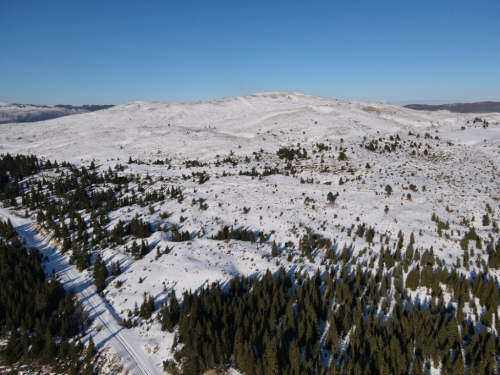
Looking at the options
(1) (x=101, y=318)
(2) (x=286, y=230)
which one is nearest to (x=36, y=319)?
(1) (x=101, y=318)

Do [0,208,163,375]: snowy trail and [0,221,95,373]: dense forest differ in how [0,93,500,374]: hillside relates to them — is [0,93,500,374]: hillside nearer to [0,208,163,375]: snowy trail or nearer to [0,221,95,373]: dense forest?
[0,208,163,375]: snowy trail

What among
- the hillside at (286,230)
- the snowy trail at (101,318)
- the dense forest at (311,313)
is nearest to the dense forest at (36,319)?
the dense forest at (311,313)

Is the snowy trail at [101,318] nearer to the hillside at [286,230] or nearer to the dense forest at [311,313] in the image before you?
the hillside at [286,230]

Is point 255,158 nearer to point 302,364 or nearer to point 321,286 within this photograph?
point 321,286

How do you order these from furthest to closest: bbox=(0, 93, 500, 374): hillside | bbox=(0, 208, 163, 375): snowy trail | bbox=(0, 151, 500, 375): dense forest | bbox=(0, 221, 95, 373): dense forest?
bbox=(0, 221, 95, 373): dense forest < bbox=(0, 208, 163, 375): snowy trail < bbox=(0, 93, 500, 374): hillside < bbox=(0, 151, 500, 375): dense forest

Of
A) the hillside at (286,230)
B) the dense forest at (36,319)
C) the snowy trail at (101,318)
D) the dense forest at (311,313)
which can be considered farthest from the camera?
the dense forest at (36,319)

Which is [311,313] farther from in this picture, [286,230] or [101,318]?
[101,318]

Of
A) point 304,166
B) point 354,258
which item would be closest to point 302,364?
point 354,258

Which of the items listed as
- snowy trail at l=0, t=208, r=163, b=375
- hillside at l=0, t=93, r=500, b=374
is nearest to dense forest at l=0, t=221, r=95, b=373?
snowy trail at l=0, t=208, r=163, b=375
